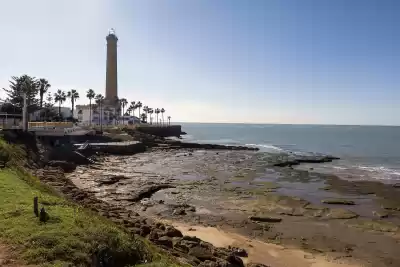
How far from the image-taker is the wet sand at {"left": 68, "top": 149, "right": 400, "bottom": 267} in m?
16.7

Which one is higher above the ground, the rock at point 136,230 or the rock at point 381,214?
the rock at point 136,230

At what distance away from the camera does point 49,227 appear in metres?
8.89

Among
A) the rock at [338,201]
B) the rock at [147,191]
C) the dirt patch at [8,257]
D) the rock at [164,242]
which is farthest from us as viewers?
the rock at [338,201]

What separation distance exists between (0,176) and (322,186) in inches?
1072

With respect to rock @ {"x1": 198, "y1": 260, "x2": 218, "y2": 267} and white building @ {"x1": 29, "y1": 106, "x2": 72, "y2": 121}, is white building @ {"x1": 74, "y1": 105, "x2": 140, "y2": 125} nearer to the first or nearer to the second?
white building @ {"x1": 29, "y1": 106, "x2": 72, "y2": 121}

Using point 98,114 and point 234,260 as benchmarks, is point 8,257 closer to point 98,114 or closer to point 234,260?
point 234,260

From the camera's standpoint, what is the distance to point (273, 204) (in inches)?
937

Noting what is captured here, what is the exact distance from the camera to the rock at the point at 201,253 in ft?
40.7

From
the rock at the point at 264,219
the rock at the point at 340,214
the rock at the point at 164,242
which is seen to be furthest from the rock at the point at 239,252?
the rock at the point at 340,214

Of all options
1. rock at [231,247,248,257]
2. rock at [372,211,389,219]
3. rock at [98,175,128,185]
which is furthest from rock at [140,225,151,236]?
rock at [372,211,389,219]

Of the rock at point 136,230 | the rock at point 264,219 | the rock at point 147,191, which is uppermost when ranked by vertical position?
the rock at point 136,230

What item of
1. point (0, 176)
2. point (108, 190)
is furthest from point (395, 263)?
point (108, 190)

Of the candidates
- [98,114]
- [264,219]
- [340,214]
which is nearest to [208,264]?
[264,219]

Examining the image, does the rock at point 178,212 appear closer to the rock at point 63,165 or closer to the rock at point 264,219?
the rock at point 264,219
